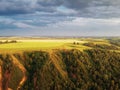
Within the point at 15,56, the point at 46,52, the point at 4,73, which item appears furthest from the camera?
the point at 46,52

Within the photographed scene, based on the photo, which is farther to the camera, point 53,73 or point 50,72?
point 50,72

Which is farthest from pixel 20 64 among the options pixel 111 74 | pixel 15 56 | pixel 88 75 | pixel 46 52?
pixel 111 74

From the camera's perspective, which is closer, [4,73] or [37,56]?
[4,73]

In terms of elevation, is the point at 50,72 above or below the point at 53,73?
above

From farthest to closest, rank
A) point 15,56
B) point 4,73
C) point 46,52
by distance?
point 46,52 → point 15,56 → point 4,73

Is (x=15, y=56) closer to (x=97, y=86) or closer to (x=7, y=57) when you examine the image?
(x=7, y=57)

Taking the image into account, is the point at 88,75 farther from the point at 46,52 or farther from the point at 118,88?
the point at 46,52

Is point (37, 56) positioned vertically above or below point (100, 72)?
above
